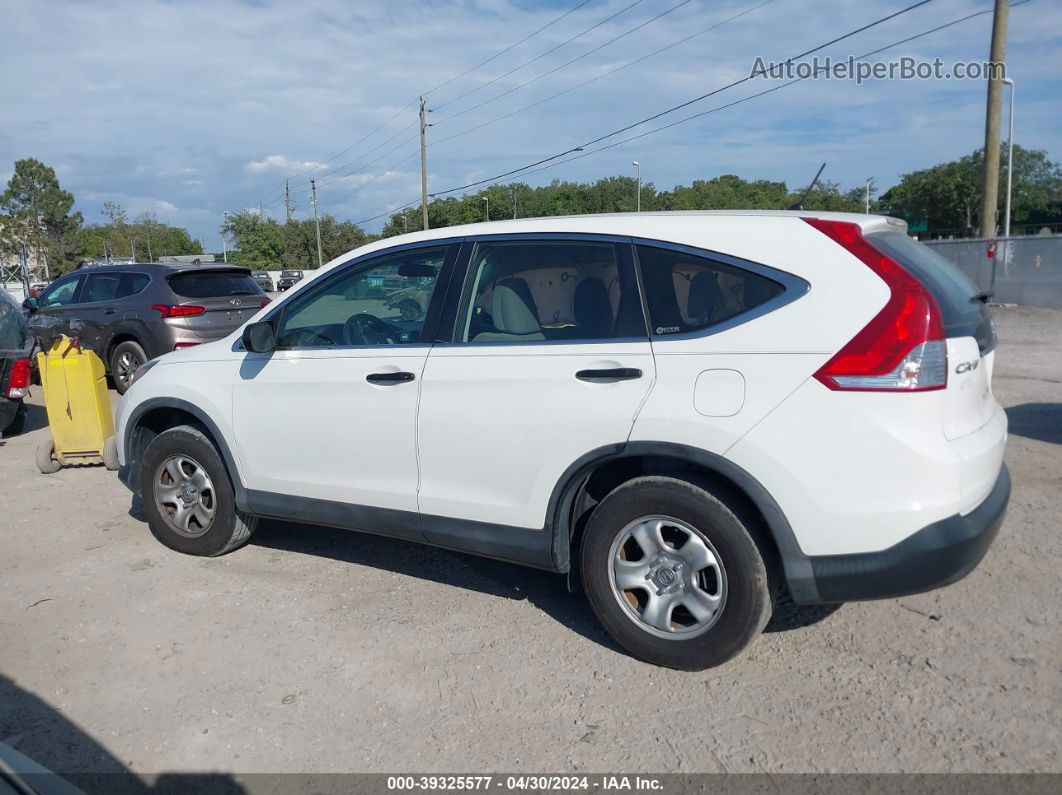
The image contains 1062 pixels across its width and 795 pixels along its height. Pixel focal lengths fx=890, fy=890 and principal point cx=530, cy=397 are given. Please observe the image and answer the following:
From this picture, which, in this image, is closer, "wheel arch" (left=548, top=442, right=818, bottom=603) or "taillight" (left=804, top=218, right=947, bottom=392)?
"taillight" (left=804, top=218, right=947, bottom=392)

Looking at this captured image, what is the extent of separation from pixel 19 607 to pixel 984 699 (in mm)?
4552

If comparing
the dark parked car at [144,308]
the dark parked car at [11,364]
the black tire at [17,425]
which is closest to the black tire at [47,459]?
the dark parked car at [11,364]

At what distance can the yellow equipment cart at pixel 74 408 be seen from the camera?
24.5 ft

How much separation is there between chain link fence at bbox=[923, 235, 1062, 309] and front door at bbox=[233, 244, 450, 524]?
780 inches

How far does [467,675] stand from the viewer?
3.75 m

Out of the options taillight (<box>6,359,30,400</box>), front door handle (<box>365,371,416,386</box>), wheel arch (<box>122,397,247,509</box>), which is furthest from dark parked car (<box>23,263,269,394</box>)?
front door handle (<box>365,371,416,386</box>)

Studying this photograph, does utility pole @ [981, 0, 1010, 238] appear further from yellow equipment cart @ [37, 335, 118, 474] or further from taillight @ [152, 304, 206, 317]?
yellow equipment cart @ [37, 335, 118, 474]

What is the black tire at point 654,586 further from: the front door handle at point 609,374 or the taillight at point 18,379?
the taillight at point 18,379

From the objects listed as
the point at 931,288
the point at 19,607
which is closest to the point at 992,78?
the point at 931,288

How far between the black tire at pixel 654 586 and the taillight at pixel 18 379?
7201 millimetres

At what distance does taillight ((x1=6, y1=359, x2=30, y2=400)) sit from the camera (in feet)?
28.5

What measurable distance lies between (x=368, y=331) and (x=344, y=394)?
1.25 ft

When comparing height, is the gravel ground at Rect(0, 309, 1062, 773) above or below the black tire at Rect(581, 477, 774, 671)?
below

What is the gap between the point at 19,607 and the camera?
4629mm
